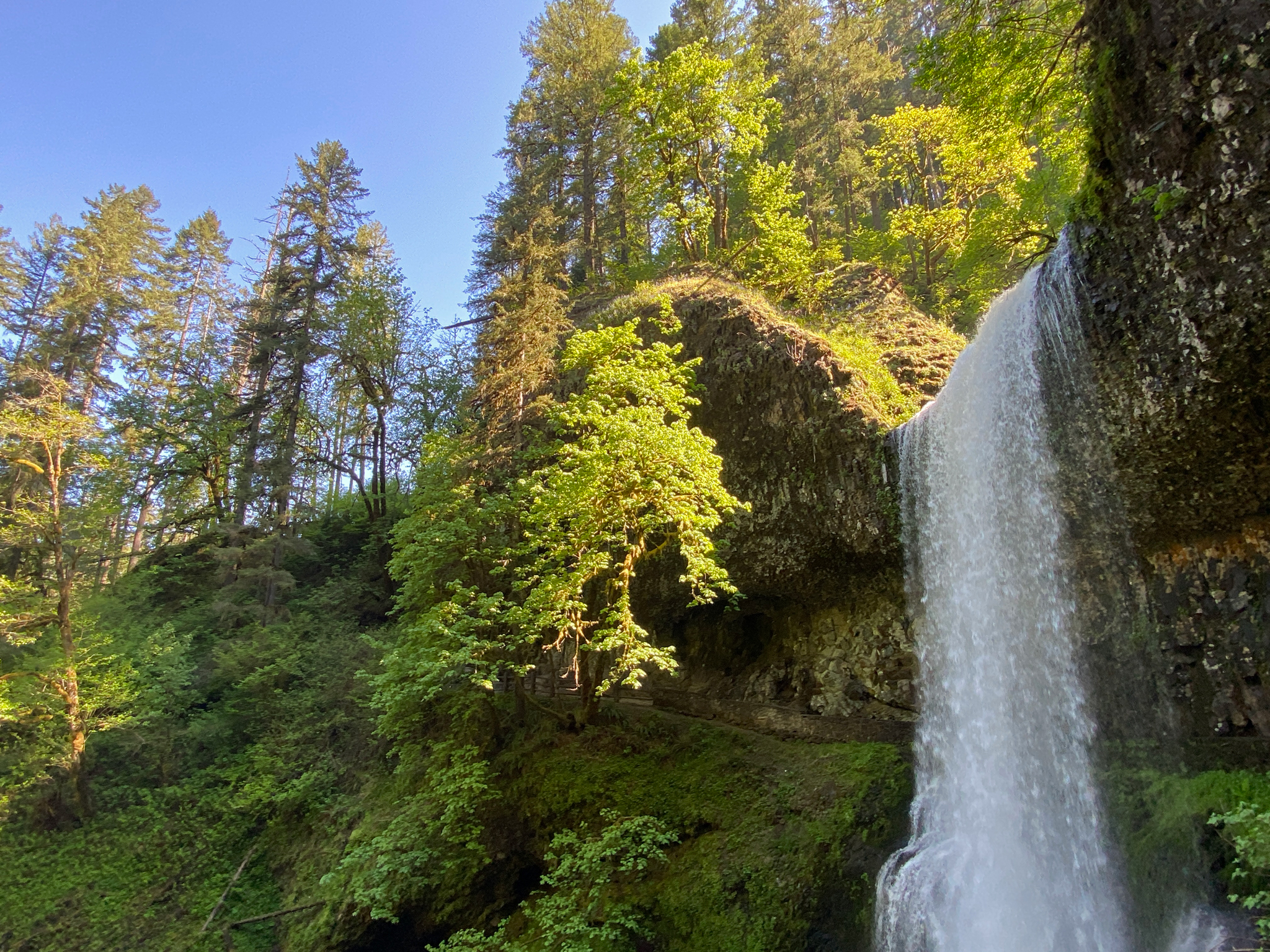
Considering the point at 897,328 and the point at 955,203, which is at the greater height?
the point at 955,203

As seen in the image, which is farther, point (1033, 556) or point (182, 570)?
point (182, 570)

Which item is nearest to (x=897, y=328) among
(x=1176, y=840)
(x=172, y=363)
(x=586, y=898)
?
(x=1176, y=840)

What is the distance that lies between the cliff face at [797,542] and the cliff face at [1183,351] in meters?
2.82

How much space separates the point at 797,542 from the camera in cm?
991

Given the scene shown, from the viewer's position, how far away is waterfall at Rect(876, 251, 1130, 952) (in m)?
6.00

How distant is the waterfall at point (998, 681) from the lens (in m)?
6.00

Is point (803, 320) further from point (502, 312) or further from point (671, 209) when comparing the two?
point (502, 312)

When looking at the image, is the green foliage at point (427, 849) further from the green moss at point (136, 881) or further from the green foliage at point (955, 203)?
the green foliage at point (955, 203)

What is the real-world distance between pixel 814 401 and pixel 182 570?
18.2m

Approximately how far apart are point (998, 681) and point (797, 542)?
3414 millimetres

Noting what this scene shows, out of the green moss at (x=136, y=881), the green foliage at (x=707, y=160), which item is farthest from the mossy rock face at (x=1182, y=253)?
the green moss at (x=136, y=881)

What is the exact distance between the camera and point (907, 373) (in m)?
11.1

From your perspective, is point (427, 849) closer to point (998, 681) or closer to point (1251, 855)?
point (998, 681)

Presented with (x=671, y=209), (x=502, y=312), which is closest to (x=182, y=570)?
(x=502, y=312)
